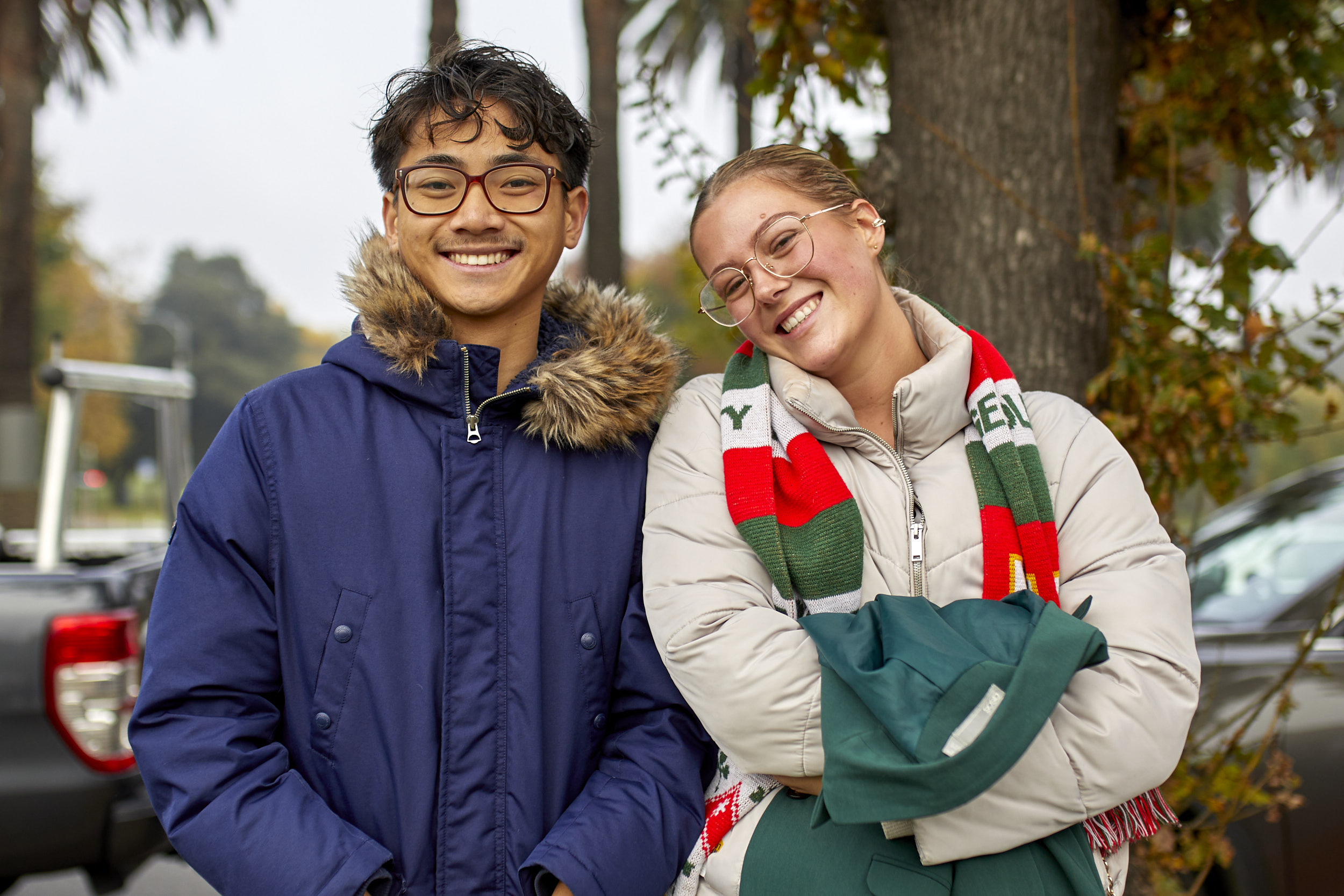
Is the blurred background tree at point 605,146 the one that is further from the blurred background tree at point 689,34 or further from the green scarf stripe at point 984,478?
the green scarf stripe at point 984,478

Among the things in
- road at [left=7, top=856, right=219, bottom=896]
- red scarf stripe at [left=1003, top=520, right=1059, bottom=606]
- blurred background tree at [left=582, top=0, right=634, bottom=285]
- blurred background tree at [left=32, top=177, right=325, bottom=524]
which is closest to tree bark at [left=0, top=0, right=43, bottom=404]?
blurred background tree at [left=32, top=177, right=325, bottom=524]

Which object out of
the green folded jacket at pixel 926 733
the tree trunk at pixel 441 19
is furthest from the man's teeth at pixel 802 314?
the tree trunk at pixel 441 19

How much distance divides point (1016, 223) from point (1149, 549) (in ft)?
4.19

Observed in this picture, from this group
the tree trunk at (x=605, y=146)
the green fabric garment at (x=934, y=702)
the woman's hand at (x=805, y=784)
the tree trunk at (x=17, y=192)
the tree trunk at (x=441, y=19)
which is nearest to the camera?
the green fabric garment at (x=934, y=702)

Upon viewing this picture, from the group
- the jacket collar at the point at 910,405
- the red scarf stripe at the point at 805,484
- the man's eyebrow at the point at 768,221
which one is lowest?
the red scarf stripe at the point at 805,484

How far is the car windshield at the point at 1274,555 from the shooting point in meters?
3.59

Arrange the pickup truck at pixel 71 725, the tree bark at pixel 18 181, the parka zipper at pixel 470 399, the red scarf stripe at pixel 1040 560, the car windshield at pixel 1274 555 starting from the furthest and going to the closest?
1. the tree bark at pixel 18 181
2. the car windshield at pixel 1274 555
3. the pickup truck at pixel 71 725
4. the parka zipper at pixel 470 399
5. the red scarf stripe at pixel 1040 560

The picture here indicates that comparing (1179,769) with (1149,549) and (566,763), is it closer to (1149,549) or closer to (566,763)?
(1149,549)

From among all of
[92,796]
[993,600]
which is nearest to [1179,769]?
[993,600]

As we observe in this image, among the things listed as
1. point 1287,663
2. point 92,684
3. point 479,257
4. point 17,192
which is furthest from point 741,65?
point 479,257

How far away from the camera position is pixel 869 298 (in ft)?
6.89

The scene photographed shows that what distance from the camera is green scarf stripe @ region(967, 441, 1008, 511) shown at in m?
1.88

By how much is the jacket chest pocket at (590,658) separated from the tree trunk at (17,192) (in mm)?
11774

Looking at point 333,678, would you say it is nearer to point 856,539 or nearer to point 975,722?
point 856,539
